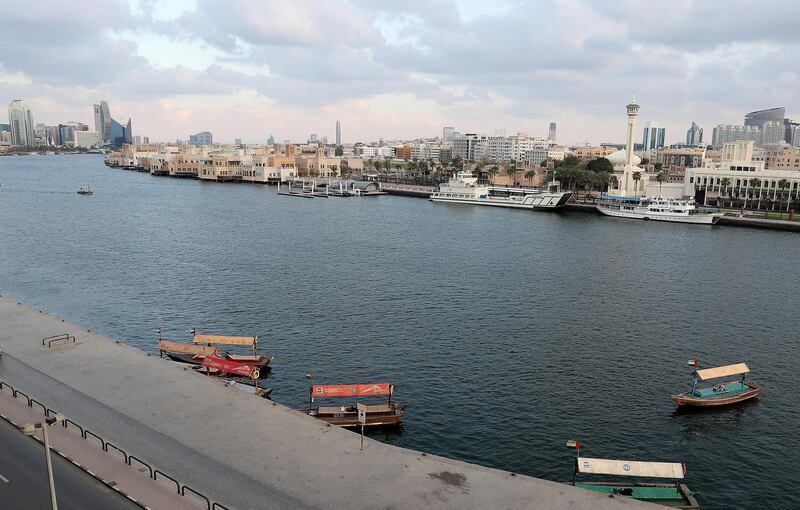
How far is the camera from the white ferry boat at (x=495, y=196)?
112500mm

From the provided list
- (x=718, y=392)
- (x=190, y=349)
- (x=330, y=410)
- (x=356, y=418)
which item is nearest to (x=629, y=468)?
(x=356, y=418)

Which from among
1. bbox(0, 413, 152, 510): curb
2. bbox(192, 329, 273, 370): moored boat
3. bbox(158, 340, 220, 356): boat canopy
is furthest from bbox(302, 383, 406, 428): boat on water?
bbox(0, 413, 152, 510): curb

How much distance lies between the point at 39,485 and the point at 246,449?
18.5ft

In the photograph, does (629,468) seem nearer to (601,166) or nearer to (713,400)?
(713,400)

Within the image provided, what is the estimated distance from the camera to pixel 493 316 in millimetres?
39531

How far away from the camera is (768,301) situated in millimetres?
44625

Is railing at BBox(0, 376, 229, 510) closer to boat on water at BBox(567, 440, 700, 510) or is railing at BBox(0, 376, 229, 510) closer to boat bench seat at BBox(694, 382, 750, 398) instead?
boat on water at BBox(567, 440, 700, 510)

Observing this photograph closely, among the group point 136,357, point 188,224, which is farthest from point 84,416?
point 188,224

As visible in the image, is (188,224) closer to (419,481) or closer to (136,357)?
(136,357)

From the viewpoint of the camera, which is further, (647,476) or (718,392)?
(718,392)

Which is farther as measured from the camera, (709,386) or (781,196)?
(781,196)

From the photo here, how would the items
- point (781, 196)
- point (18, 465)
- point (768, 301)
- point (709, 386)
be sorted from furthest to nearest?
point (781, 196), point (768, 301), point (709, 386), point (18, 465)

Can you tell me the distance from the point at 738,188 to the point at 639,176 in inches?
781

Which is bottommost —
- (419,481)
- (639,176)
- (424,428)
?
(424,428)
